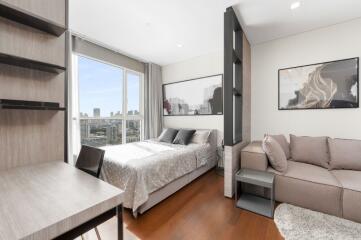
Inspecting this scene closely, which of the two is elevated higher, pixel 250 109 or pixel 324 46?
pixel 324 46

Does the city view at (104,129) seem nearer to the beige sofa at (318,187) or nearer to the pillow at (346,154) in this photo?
the beige sofa at (318,187)

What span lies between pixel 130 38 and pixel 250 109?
2.70 meters

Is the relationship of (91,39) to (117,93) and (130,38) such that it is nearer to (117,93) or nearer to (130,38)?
(130,38)

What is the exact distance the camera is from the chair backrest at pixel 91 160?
1337 millimetres

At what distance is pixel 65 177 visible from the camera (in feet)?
3.29

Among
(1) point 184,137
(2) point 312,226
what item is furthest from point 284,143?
(1) point 184,137

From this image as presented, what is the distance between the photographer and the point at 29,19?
119 centimetres

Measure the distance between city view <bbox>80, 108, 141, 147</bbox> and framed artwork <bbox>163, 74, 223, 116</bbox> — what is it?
1.02 metres

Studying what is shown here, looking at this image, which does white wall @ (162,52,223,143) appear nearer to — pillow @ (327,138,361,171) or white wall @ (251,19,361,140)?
white wall @ (251,19,361,140)

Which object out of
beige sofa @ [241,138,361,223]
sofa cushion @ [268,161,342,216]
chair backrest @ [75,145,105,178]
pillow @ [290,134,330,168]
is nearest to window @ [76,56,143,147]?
chair backrest @ [75,145,105,178]

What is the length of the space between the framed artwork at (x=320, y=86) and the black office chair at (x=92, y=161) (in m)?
3.02

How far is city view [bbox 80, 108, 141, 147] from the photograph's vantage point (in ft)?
10.5

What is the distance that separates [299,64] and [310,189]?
206cm

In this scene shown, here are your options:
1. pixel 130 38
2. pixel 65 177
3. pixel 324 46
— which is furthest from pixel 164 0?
pixel 324 46
